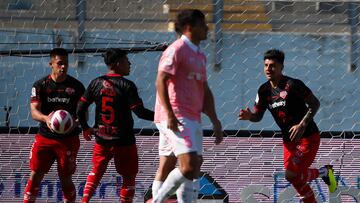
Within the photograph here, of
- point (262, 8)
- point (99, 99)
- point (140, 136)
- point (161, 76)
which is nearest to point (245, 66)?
point (262, 8)

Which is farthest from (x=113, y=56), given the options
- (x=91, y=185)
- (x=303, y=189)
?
(x=303, y=189)

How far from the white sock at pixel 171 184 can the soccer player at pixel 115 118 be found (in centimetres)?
133

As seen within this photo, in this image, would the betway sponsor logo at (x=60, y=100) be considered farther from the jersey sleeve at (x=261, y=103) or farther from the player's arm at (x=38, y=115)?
the jersey sleeve at (x=261, y=103)

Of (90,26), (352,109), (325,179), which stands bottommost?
→ (325,179)

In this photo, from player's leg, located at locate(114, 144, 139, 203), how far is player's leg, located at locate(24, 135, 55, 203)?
0.60m

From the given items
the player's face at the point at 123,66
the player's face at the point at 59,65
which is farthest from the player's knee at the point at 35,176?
the player's face at the point at 123,66

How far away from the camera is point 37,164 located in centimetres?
769

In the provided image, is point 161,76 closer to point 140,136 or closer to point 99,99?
point 99,99

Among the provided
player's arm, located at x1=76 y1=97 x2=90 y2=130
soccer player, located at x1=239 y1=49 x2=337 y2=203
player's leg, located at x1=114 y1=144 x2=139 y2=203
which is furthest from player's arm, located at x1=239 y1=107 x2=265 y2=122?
player's arm, located at x1=76 y1=97 x2=90 y2=130

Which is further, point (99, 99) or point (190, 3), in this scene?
point (190, 3)

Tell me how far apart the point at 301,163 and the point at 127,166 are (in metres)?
1.44

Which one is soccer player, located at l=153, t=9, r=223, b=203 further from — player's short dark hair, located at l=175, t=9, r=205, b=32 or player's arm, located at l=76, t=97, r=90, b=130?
player's arm, located at l=76, t=97, r=90, b=130

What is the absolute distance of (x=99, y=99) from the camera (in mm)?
7508

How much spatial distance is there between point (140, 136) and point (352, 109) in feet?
6.71
